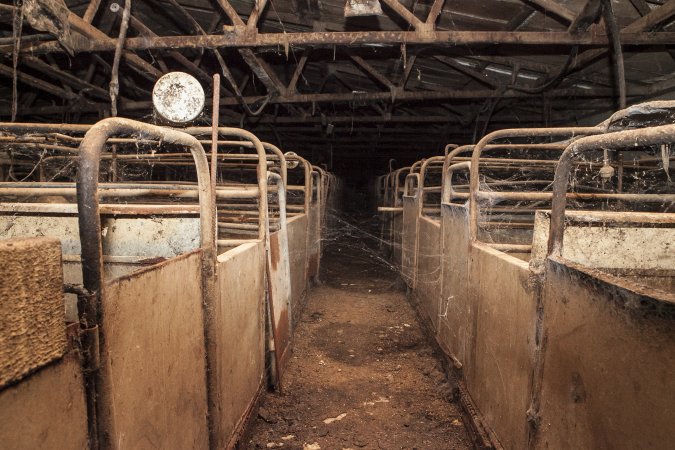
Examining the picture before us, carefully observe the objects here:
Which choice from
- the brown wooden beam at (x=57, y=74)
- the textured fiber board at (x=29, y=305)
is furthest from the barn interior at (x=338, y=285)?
the brown wooden beam at (x=57, y=74)

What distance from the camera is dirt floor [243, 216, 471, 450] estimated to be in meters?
3.01

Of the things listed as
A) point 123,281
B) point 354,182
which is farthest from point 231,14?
point 354,182

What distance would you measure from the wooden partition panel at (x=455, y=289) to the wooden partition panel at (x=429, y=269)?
0.78ft

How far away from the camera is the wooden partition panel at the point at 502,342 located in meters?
1.97

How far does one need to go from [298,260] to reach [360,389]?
211 cm

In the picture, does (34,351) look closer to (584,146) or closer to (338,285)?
(584,146)

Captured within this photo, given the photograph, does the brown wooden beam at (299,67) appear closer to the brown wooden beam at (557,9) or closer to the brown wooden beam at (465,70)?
the brown wooden beam at (465,70)

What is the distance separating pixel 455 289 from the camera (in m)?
3.54

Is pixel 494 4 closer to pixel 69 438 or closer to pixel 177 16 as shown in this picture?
pixel 177 16

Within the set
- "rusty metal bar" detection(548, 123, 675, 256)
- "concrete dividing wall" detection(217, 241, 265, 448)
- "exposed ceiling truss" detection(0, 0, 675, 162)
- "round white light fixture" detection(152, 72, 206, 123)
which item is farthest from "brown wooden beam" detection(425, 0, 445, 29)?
"rusty metal bar" detection(548, 123, 675, 256)

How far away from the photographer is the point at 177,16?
6441mm

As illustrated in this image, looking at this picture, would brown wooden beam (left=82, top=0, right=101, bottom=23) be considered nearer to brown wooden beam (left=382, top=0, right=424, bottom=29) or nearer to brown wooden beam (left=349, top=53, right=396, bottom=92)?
brown wooden beam (left=382, top=0, right=424, bottom=29)

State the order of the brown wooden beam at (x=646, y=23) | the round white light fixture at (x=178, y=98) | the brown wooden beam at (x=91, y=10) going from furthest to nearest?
the brown wooden beam at (x=91, y=10) → the brown wooden beam at (x=646, y=23) → the round white light fixture at (x=178, y=98)

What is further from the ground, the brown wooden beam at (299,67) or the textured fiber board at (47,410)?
the brown wooden beam at (299,67)
